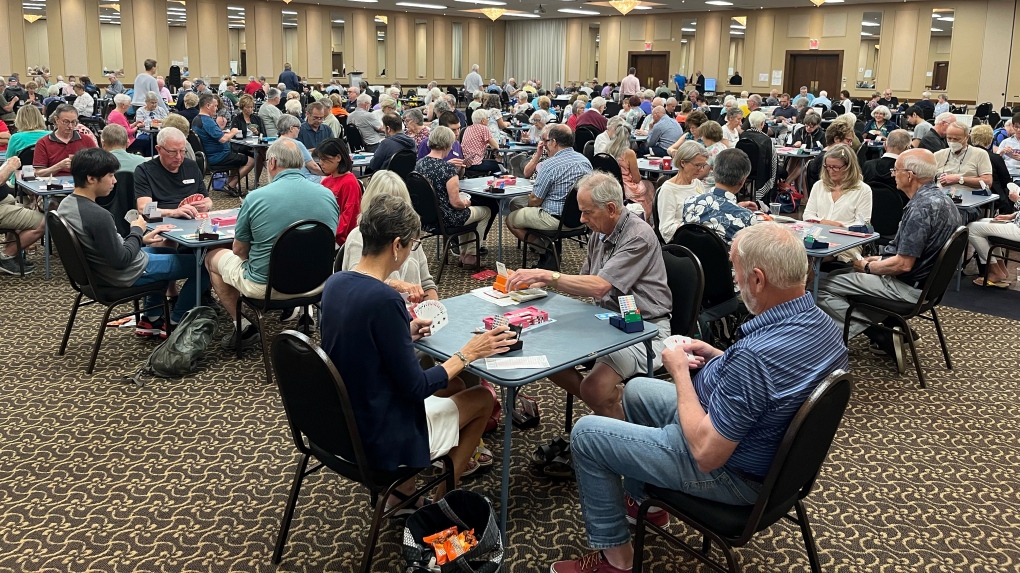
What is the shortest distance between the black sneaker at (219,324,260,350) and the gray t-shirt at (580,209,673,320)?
2.35 metres

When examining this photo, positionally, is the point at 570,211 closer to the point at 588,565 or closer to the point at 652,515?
the point at 652,515

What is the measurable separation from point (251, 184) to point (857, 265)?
8612 millimetres

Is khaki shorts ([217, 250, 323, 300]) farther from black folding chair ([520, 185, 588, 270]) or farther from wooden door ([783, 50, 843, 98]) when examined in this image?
wooden door ([783, 50, 843, 98])

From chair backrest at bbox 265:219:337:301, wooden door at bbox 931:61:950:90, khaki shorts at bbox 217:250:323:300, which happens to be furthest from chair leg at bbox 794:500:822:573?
wooden door at bbox 931:61:950:90

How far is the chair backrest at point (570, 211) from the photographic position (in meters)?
6.11

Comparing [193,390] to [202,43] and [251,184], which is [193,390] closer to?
[251,184]

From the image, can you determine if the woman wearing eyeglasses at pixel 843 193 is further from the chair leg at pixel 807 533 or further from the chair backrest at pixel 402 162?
the chair backrest at pixel 402 162

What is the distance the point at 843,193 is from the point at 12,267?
20.2 feet

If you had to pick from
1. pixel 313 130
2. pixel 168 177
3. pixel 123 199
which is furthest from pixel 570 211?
pixel 313 130

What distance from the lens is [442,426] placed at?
2686 millimetres

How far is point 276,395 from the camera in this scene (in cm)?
418

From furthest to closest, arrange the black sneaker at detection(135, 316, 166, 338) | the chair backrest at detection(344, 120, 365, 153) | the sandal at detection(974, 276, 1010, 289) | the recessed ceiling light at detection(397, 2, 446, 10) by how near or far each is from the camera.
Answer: the recessed ceiling light at detection(397, 2, 446, 10)
the chair backrest at detection(344, 120, 365, 153)
the sandal at detection(974, 276, 1010, 289)
the black sneaker at detection(135, 316, 166, 338)

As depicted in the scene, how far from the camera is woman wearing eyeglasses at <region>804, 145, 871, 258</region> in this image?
531 centimetres

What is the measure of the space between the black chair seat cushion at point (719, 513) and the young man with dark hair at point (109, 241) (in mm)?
3247
